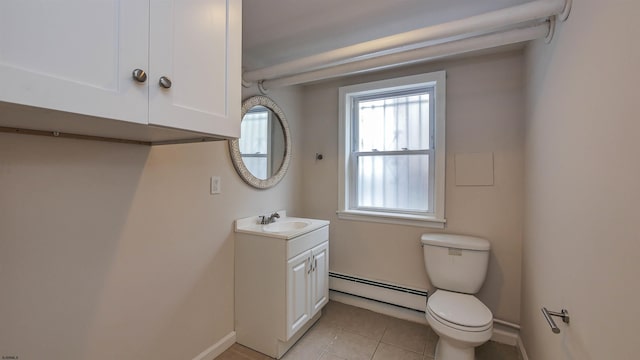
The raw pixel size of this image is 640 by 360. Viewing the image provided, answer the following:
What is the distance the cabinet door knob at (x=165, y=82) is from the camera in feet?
2.96

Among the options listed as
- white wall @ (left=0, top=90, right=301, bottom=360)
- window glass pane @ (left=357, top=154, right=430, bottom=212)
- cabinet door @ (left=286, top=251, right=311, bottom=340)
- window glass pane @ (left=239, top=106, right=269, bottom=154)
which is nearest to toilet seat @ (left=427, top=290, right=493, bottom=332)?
window glass pane @ (left=357, top=154, right=430, bottom=212)

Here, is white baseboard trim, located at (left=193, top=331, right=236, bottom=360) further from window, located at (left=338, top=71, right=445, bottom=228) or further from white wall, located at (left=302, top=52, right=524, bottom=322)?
window, located at (left=338, top=71, right=445, bottom=228)

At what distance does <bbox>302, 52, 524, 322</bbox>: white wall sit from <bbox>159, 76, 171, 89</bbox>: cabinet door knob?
1916 mm

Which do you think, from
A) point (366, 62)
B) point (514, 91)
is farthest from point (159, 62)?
point (514, 91)

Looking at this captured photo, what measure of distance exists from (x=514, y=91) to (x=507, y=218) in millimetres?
944

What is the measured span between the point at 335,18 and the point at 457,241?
176cm

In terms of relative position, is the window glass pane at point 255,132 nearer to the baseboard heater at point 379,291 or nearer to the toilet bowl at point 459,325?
the baseboard heater at point 379,291

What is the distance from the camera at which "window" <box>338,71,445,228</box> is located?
7.23ft

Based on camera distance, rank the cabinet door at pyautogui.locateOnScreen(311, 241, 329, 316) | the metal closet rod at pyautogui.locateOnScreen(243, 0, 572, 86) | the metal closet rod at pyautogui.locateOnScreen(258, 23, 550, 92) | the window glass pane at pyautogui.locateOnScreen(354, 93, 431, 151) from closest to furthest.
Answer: the metal closet rod at pyautogui.locateOnScreen(243, 0, 572, 86), the metal closet rod at pyautogui.locateOnScreen(258, 23, 550, 92), the cabinet door at pyautogui.locateOnScreen(311, 241, 329, 316), the window glass pane at pyautogui.locateOnScreen(354, 93, 431, 151)

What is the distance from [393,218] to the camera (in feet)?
7.70

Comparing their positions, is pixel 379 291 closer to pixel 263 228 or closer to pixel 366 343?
pixel 366 343

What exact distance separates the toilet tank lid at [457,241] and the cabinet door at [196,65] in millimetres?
1644

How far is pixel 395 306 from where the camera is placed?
7.64ft

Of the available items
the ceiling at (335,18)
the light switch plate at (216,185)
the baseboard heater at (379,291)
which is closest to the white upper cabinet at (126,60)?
the ceiling at (335,18)
